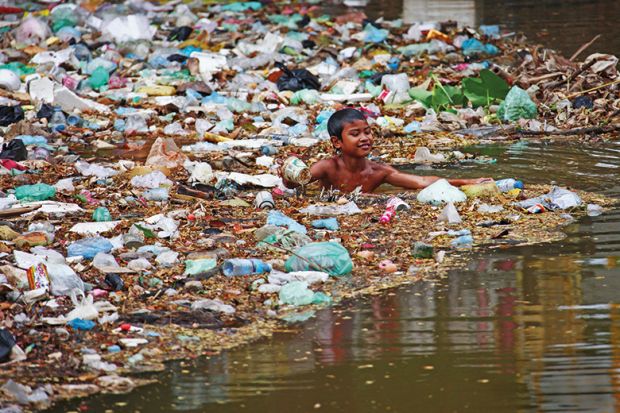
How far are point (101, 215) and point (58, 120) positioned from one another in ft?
11.6

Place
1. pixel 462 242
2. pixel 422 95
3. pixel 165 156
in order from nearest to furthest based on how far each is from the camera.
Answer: pixel 462 242, pixel 165 156, pixel 422 95

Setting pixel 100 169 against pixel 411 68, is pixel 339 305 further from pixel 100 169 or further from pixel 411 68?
pixel 411 68

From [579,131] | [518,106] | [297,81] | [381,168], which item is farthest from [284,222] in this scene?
[297,81]

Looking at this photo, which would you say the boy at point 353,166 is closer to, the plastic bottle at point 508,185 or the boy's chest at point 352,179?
the boy's chest at point 352,179

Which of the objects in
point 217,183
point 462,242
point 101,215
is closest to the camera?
point 462,242

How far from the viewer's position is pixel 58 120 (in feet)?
31.0

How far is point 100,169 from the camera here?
7.43 meters

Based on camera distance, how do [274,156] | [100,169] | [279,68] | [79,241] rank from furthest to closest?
[279,68] → [274,156] → [100,169] → [79,241]

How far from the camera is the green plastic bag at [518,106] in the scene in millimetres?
8914

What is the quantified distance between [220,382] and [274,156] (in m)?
4.29

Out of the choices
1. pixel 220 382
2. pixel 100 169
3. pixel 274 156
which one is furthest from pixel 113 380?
pixel 274 156

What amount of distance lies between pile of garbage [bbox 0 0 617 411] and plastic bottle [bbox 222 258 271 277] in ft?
0.04

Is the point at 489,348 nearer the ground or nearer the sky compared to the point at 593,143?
nearer the sky

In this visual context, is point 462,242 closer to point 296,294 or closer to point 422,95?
point 296,294
